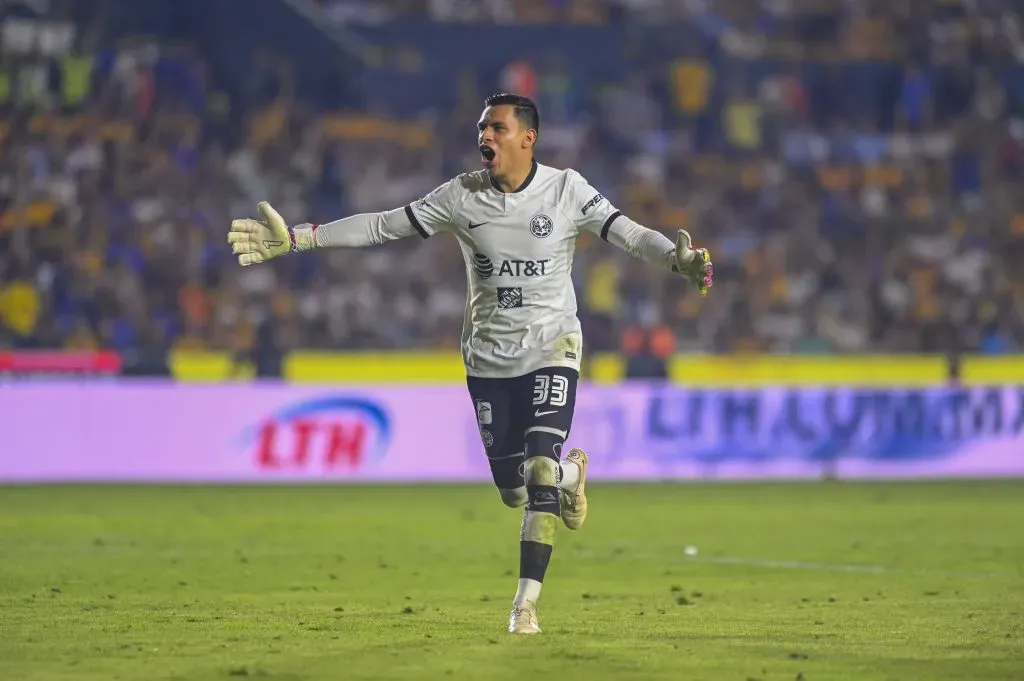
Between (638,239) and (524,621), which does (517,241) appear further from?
(524,621)

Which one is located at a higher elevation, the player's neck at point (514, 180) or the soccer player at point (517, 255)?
the player's neck at point (514, 180)

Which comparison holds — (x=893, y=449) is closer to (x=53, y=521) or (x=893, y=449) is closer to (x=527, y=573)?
(x=53, y=521)

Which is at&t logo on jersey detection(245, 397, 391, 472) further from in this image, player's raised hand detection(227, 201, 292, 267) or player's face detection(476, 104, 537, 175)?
player's face detection(476, 104, 537, 175)

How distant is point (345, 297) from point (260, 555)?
38.9 ft

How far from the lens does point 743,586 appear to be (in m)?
10.2

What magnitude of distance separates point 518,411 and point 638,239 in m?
1.06

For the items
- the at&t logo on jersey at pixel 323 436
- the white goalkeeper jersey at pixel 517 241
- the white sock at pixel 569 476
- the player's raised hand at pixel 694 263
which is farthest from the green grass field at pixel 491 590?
the at&t logo on jersey at pixel 323 436

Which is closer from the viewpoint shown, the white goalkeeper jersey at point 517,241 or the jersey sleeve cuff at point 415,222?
the white goalkeeper jersey at point 517,241

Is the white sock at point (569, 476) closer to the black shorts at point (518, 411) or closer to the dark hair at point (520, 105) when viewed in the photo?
the black shorts at point (518, 411)

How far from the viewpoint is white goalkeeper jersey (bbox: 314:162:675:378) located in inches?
325

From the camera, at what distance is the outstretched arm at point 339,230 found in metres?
8.23

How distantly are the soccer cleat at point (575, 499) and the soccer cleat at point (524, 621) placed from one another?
0.80 m

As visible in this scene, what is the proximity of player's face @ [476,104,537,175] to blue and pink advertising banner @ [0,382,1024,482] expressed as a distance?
491 inches

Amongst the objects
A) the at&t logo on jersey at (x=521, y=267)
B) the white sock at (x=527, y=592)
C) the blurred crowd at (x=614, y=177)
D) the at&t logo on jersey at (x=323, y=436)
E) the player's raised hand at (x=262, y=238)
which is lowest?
the white sock at (x=527, y=592)
